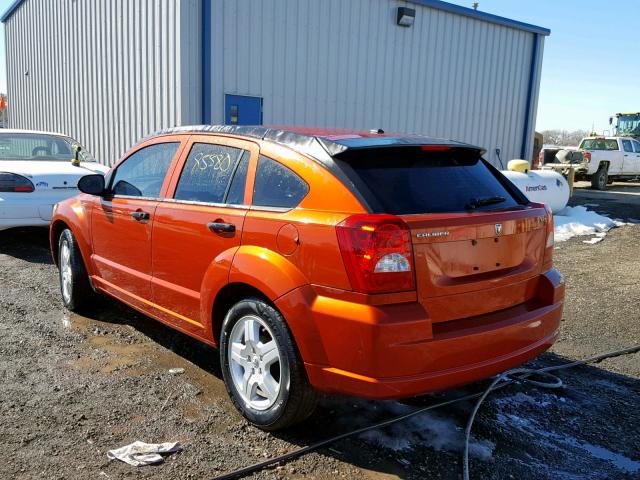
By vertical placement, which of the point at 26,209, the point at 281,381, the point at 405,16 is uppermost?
the point at 405,16

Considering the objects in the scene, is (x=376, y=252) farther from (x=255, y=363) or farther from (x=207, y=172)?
(x=207, y=172)

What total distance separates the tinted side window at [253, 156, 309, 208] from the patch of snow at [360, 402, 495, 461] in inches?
52.5

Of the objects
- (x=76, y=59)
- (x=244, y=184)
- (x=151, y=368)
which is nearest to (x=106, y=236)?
(x=151, y=368)

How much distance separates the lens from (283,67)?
10992 millimetres

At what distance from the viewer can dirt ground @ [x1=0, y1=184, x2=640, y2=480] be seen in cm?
279

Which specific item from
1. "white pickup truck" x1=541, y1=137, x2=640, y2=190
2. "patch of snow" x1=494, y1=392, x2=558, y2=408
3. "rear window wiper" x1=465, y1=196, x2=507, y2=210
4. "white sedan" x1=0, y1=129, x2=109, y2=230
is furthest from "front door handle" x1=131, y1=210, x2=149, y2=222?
"white pickup truck" x1=541, y1=137, x2=640, y2=190

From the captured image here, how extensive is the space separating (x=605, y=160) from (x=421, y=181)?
19.9m

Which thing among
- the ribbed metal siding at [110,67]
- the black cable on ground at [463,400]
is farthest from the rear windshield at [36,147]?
the black cable on ground at [463,400]

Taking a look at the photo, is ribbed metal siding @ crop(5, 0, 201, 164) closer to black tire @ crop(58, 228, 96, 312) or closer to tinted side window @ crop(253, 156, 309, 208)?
black tire @ crop(58, 228, 96, 312)

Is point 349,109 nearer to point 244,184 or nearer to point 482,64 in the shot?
point 482,64

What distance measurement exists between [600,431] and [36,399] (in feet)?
10.8

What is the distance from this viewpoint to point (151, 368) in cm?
392

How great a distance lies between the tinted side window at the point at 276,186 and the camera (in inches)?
116

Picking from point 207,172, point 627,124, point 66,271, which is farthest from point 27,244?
point 627,124
